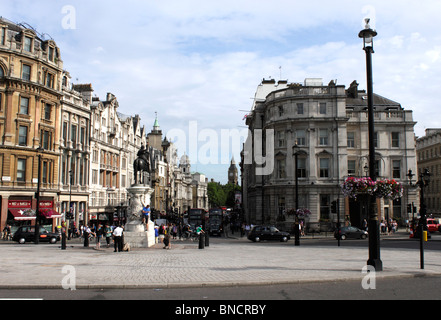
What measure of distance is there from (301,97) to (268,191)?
12402 mm

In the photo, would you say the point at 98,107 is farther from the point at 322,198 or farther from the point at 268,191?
the point at 322,198

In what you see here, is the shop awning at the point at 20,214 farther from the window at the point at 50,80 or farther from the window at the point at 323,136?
the window at the point at 323,136

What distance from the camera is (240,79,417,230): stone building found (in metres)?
47.0

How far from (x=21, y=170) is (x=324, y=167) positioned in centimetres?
3450

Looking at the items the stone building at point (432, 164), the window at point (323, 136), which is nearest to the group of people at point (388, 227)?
the window at point (323, 136)

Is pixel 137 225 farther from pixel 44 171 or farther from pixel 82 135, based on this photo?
pixel 82 135

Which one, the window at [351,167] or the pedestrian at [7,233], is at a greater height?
the window at [351,167]

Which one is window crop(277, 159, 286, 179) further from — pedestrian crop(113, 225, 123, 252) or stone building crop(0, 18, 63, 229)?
pedestrian crop(113, 225, 123, 252)

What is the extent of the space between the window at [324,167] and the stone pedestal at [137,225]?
27.2 m

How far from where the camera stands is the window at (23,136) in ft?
135

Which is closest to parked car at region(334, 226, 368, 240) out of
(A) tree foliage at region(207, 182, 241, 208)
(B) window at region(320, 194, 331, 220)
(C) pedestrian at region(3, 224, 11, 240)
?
(B) window at region(320, 194, 331, 220)

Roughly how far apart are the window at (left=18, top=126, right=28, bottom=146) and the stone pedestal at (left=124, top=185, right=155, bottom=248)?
21.4m

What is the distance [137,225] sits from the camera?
25.7 metres
